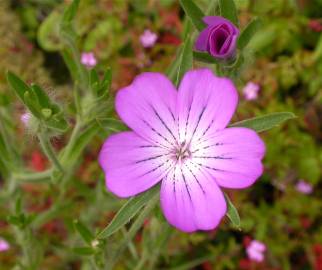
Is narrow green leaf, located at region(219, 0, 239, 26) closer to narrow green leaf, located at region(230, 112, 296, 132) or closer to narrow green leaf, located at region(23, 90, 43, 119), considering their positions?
narrow green leaf, located at region(230, 112, 296, 132)

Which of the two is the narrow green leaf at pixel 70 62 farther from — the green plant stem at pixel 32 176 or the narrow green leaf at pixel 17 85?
the narrow green leaf at pixel 17 85

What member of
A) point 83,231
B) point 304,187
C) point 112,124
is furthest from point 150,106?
point 304,187

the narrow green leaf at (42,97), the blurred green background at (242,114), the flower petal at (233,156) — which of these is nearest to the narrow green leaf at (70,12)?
the narrow green leaf at (42,97)

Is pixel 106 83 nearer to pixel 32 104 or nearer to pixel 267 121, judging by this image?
pixel 32 104

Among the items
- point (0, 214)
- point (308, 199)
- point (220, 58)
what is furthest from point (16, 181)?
point (308, 199)

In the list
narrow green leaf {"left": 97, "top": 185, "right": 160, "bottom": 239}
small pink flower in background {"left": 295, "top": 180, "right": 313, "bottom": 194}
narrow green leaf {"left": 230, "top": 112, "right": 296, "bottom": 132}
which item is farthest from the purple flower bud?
small pink flower in background {"left": 295, "top": 180, "right": 313, "bottom": 194}

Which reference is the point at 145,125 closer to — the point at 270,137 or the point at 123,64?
A: the point at 270,137
